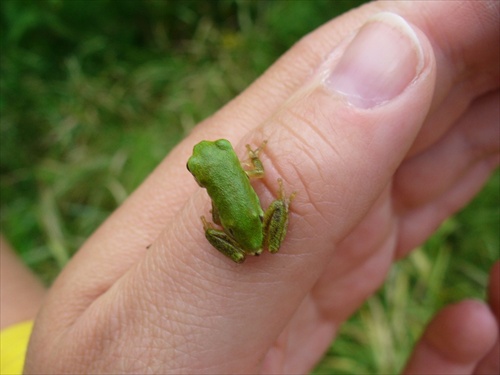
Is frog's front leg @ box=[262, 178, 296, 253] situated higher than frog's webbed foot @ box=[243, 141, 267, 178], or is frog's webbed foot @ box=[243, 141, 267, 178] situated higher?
frog's webbed foot @ box=[243, 141, 267, 178]

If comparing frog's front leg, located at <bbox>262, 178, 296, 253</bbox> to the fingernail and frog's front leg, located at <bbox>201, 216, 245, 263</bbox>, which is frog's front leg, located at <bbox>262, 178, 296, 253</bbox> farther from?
the fingernail

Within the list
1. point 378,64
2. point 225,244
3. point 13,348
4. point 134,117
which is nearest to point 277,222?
point 225,244

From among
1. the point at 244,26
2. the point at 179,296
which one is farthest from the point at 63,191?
the point at 179,296

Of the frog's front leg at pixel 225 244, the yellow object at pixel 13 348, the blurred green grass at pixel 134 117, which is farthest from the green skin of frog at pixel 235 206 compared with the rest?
the blurred green grass at pixel 134 117

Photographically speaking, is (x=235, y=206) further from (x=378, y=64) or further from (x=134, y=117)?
(x=134, y=117)

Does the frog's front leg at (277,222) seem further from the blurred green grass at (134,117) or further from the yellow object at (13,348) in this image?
the blurred green grass at (134,117)

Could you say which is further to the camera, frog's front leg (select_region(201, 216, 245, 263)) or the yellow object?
the yellow object

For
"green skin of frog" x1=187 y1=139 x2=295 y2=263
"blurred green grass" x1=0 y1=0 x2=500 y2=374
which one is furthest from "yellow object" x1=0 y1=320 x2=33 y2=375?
"green skin of frog" x1=187 y1=139 x2=295 y2=263
